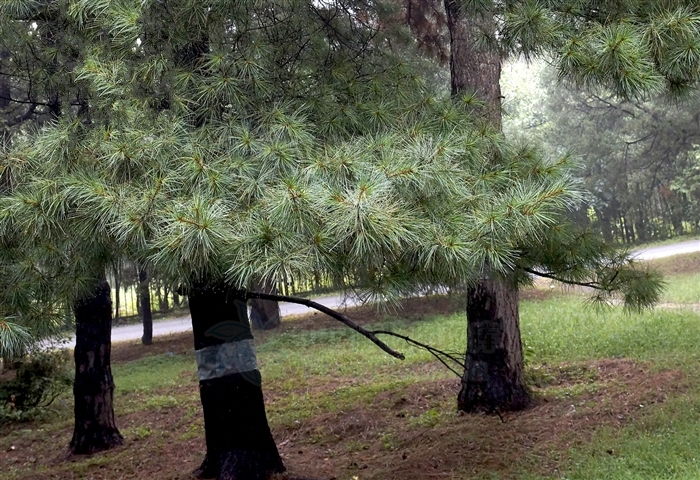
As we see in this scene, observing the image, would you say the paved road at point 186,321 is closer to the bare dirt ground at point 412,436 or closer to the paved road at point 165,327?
the paved road at point 165,327

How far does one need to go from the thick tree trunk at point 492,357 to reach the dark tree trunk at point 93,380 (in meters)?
3.69

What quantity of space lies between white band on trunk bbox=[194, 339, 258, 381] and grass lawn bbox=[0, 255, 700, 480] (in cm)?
98

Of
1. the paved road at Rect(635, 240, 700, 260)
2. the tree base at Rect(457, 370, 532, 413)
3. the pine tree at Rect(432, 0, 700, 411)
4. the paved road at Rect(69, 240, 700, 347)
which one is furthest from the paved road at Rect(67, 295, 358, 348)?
the pine tree at Rect(432, 0, 700, 411)

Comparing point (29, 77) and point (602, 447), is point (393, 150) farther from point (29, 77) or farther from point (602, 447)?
point (29, 77)

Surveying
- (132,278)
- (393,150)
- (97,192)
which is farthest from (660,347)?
(132,278)

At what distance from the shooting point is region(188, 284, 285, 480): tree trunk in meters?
4.93

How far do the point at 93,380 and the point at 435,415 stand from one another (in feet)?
11.6

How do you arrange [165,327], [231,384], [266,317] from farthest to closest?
[165,327] < [266,317] < [231,384]

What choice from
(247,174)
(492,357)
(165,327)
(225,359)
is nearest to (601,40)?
(247,174)

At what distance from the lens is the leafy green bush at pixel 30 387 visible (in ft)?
31.6

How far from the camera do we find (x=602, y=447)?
5031 millimetres

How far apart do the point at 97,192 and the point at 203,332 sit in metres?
1.82

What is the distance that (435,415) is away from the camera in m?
6.64

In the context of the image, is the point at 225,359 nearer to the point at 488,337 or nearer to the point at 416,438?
the point at 416,438
